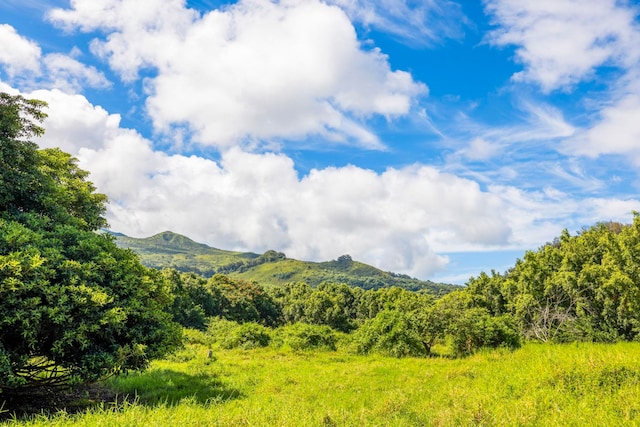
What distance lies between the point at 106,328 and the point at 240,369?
1234 cm

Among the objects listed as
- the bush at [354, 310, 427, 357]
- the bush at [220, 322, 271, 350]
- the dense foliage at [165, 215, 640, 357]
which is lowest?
the bush at [220, 322, 271, 350]

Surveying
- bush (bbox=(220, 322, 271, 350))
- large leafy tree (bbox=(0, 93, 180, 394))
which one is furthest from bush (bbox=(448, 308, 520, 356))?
large leafy tree (bbox=(0, 93, 180, 394))

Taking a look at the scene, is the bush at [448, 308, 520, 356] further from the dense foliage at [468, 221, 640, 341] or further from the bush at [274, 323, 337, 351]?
the bush at [274, 323, 337, 351]

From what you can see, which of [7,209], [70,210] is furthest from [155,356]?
[70,210]

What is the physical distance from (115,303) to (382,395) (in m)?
10.2

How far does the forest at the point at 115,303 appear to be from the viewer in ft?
31.8

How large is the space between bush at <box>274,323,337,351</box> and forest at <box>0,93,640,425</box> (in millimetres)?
125

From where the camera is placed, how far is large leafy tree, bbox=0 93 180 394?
30.4ft

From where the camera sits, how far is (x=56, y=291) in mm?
9641

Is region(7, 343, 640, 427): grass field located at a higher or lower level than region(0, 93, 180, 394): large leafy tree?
lower

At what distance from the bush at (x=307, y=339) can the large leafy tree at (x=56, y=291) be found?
69.0 feet

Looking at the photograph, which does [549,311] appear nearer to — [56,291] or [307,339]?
[307,339]

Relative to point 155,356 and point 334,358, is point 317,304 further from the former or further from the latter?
point 155,356

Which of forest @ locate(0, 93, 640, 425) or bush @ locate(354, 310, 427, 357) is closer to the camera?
forest @ locate(0, 93, 640, 425)
